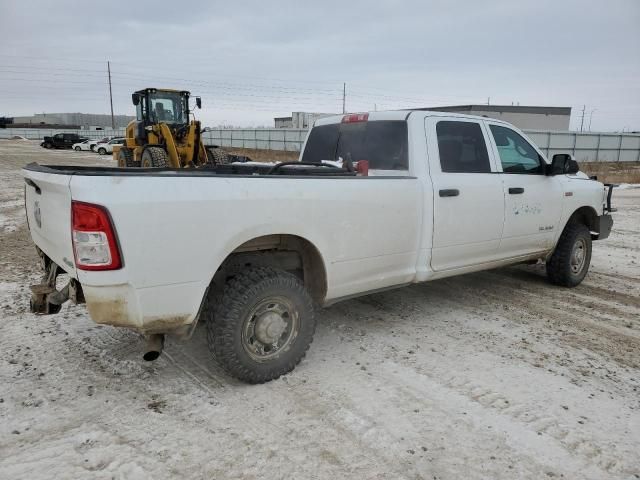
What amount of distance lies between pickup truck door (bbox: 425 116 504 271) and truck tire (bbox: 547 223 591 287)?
129 cm

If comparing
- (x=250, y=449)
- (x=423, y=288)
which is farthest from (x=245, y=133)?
(x=250, y=449)

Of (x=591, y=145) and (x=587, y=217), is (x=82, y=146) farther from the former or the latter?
(x=587, y=217)

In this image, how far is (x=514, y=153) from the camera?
198 inches

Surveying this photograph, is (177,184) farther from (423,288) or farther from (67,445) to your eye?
(423,288)

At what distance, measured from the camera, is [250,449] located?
105 inches

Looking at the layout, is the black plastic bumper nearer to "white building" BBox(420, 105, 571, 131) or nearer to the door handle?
the door handle

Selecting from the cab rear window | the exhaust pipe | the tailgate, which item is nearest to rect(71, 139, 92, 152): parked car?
the cab rear window

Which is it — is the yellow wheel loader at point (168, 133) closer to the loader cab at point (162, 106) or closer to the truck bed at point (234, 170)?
the loader cab at point (162, 106)

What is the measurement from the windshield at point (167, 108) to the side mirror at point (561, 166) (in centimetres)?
1331

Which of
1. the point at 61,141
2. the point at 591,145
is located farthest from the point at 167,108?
the point at 61,141

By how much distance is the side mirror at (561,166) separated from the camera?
5.05m

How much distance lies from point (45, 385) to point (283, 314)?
163 centimetres

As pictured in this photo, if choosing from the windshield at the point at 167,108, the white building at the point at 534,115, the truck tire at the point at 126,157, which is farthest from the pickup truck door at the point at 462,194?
the white building at the point at 534,115

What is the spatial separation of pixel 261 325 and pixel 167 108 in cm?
1415
